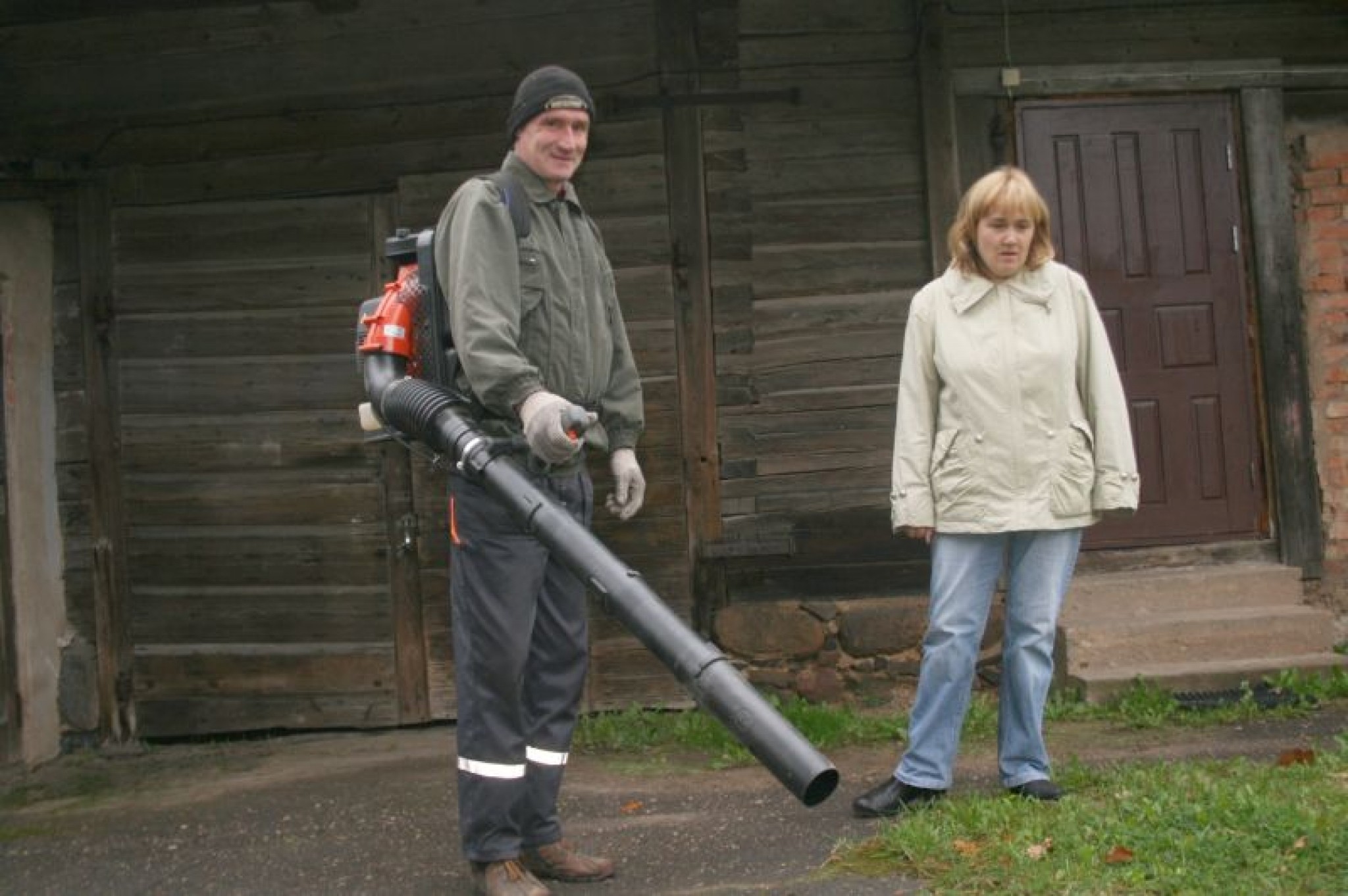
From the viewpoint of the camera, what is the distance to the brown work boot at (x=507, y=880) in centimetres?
379

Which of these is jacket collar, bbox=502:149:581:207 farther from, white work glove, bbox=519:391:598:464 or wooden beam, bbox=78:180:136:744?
wooden beam, bbox=78:180:136:744

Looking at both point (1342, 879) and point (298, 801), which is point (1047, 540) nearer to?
point (1342, 879)

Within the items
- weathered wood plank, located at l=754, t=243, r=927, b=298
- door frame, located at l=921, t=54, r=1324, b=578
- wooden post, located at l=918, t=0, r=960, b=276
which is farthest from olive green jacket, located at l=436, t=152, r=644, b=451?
door frame, located at l=921, t=54, r=1324, b=578

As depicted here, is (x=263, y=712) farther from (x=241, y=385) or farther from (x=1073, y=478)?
(x=1073, y=478)

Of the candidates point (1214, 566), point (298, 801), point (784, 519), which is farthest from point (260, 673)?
point (1214, 566)

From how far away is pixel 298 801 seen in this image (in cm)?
554

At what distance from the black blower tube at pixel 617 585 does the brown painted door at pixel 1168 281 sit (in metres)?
4.25

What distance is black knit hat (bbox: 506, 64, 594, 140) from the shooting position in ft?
12.6

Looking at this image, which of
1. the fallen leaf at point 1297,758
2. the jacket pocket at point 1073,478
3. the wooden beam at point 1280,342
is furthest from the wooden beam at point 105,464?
the wooden beam at point 1280,342

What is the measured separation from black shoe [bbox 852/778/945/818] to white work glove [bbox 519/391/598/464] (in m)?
1.75

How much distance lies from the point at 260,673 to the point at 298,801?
4.75ft

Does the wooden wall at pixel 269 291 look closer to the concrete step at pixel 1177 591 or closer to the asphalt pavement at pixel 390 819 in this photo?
the asphalt pavement at pixel 390 819

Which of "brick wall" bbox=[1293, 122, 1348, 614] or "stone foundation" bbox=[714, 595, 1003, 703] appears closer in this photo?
"stone foundation" bbox=[714, 595, 1003, 703]

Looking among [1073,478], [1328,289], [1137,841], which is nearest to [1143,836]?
[1137,841]
